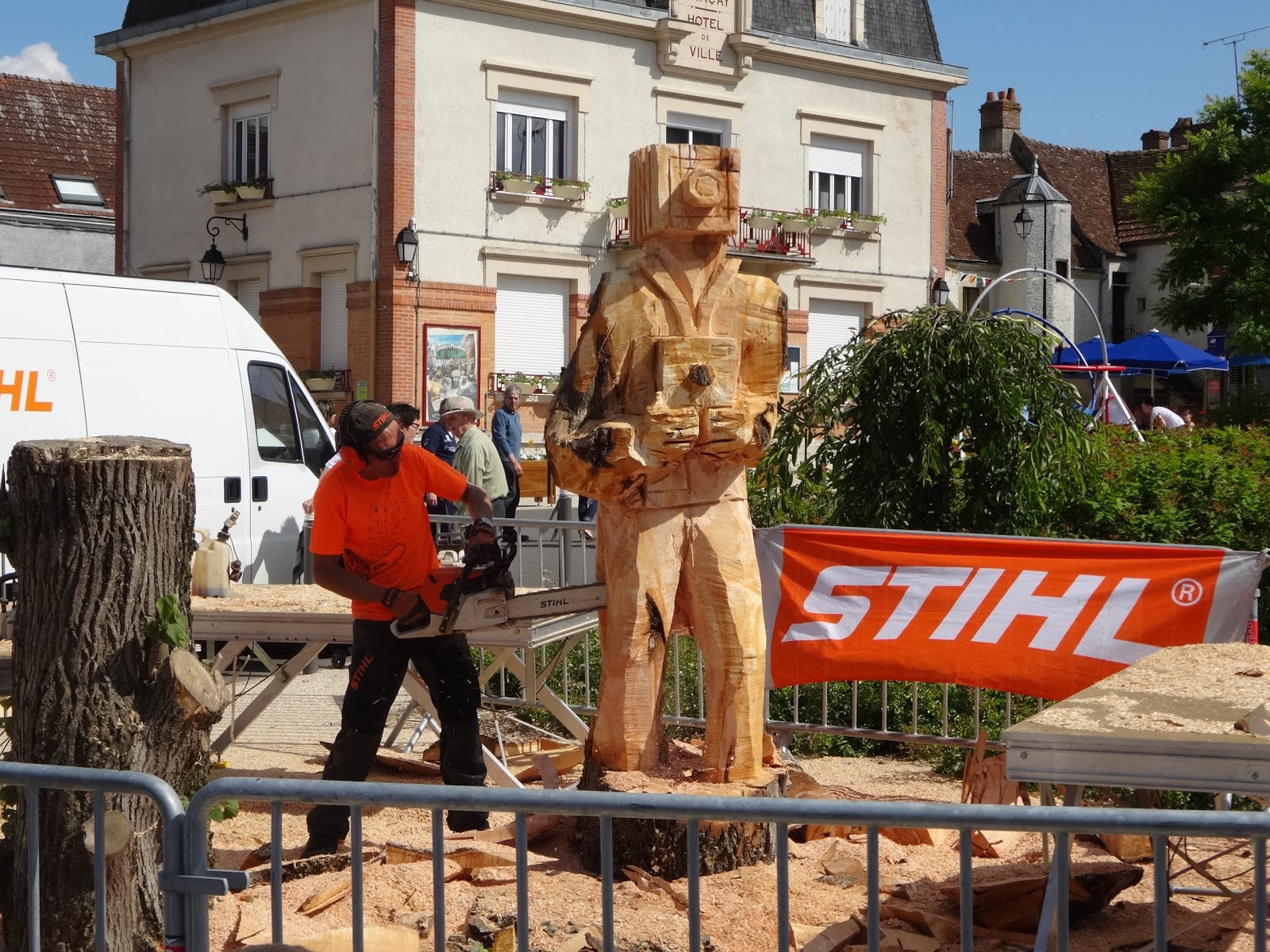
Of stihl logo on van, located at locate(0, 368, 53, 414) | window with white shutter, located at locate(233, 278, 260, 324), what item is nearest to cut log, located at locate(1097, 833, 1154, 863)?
stihl logo on van, located at locate(0, 368, 53, 414)

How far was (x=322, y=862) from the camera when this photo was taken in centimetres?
522

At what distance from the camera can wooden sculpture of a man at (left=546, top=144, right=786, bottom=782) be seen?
5.25 m

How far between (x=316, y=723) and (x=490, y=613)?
3699 millimetres

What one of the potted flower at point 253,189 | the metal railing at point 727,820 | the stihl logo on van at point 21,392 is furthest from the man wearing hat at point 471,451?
the potted flower at point 253,189

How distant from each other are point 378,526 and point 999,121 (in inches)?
1471

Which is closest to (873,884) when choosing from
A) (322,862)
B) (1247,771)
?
(1247,771)

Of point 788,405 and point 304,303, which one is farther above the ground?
point 304,303

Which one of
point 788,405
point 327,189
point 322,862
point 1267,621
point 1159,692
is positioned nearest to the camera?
point 1159,692

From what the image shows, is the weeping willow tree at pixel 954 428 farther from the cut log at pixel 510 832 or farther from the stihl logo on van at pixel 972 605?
the cut log at pixel 510 832

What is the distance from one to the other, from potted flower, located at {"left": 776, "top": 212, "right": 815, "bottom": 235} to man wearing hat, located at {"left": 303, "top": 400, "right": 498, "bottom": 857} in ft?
70.9

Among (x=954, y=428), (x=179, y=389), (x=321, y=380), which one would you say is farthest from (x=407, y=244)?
(x=954, y=428)

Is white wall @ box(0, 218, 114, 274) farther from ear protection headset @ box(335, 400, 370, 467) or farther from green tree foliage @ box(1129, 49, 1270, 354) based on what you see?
ear protection headset @ box(335, 400, 370, 467)

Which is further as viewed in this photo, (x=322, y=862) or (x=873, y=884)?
(x=322, y=862)

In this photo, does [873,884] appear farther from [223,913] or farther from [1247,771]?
[223,913]
